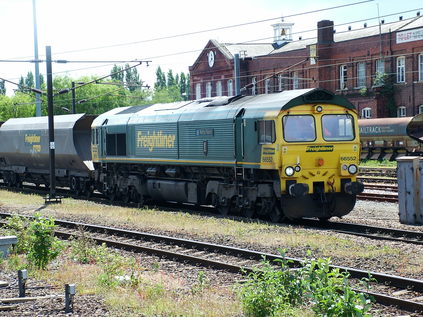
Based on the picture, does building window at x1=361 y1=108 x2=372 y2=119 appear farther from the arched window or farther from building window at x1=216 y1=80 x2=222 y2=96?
the arched window

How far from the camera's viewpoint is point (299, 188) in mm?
16969

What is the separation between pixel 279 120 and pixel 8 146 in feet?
69.0

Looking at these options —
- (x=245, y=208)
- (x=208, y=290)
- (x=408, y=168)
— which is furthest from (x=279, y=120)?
(x=208, y=290)

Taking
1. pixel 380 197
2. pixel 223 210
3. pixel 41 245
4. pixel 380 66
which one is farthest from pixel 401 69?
pixel 41 245

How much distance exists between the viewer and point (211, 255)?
529 inches

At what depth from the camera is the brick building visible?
1977 inches

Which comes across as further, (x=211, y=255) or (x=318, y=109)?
(x=318, y=109)

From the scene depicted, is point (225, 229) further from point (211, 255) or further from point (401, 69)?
point (401, 69)

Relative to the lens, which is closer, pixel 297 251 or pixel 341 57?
pixel 297 251

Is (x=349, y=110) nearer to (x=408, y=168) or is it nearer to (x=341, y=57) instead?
(x=408, y=168)

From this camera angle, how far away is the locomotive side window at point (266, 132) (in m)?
17.4

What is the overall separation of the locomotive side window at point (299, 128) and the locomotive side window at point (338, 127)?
368 mm

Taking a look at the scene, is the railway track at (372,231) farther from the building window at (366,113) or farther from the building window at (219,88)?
the building window at (219,88)

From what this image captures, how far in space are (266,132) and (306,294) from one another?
9.61m
